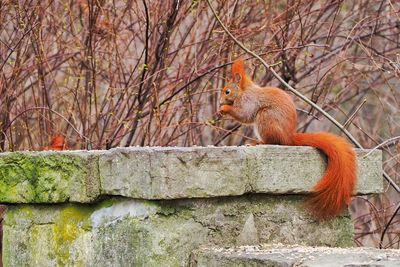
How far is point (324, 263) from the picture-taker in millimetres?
3039

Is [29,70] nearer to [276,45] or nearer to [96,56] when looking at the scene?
[96,56]

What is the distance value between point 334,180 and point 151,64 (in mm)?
2598

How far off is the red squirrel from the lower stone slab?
9 centimetres

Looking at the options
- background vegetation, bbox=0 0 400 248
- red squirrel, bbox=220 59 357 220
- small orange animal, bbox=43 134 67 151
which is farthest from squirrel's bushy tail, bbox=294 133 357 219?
small orange animal, bbox=43 134 67 151

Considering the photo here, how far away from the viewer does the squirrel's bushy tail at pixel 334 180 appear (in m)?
3.68

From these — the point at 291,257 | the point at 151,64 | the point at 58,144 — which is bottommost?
the point at 291,257

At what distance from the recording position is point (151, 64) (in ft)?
19.9

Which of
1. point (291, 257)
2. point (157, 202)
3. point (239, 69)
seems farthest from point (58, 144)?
point (291, 257)

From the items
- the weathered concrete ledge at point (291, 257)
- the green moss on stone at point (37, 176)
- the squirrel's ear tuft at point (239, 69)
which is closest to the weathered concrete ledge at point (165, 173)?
the green moss on stone at point (37, 176)

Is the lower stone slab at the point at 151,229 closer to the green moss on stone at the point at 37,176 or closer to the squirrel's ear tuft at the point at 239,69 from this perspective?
the green moss on stone at the point at 37,176

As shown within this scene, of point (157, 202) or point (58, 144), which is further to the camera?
point (58, 144)

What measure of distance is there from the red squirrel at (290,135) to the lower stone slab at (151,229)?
0.29ft

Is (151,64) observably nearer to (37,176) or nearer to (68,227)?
(37,176)

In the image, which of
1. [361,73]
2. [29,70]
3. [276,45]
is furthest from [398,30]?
[29,70]
